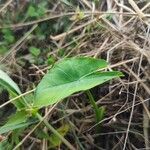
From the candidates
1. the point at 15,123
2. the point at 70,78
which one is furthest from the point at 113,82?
the point at 15,123

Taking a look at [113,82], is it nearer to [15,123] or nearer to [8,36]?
[15,123]

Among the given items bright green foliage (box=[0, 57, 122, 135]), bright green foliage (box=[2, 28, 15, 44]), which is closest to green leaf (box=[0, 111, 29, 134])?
bright green foliage (box=[0, 57, 122, 135])

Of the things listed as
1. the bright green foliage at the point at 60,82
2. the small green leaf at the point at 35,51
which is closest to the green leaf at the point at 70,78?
the bright green foliage at the point at 60,82

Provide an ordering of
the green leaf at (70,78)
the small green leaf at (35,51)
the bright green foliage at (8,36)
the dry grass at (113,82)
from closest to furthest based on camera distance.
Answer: the green leaf at (70,78) → the dry grass at (113,82) → the small green leaf at (35,51) → the bright green foliage at (8,36)

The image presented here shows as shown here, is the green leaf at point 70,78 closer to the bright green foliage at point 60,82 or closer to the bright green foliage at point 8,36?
the bright green foliage at point 60,82

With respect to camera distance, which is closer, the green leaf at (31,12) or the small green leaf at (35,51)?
the small green leaf at (35,51)

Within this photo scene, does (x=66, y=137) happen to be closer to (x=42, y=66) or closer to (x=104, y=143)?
(x=104, y=143)

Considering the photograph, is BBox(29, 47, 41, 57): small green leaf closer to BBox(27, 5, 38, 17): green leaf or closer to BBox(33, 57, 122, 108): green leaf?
BBox(27, 5, 38, 17): green leaf
